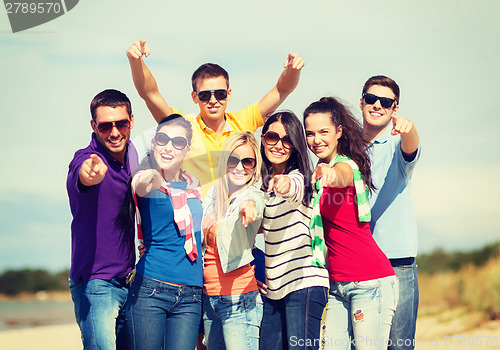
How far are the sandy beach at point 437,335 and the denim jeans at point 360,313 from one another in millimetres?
8297

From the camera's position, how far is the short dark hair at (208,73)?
486 centimetres

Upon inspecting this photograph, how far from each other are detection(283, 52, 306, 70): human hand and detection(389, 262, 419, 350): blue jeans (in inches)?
74.5

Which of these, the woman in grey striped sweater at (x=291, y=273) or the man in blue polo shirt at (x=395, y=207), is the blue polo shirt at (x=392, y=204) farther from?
the woman in grey striped sweater at (x=291, y=273)

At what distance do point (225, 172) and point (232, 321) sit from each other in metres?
1.09

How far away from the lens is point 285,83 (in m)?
4.94

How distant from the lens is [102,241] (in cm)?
401

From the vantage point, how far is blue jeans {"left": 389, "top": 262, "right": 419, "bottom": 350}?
176 inches

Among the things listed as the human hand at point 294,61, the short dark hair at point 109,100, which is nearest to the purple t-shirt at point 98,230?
the short dark hair at point 109,100

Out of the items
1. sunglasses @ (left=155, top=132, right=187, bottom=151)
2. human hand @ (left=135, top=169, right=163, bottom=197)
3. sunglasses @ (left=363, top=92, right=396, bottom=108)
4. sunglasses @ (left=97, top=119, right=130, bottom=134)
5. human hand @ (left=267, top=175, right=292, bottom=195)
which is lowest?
human hand @ (left=267, top=175, right=292, bottom=195)

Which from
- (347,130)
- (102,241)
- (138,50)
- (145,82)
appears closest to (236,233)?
(102,241)

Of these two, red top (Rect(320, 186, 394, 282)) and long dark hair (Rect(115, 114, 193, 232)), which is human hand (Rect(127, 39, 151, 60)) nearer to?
long dark hair (Rect(115, 114, 193, 232))

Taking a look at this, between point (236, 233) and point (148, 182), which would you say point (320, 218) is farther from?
point (148, 182)

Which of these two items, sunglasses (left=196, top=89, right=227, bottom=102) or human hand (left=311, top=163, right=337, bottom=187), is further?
sunglasses (left=196, top=89, right=227, bottom=102)

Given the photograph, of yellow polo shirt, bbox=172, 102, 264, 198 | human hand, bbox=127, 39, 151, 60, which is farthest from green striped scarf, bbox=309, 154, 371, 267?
human hand, bbox=127, 39, 151, 60
